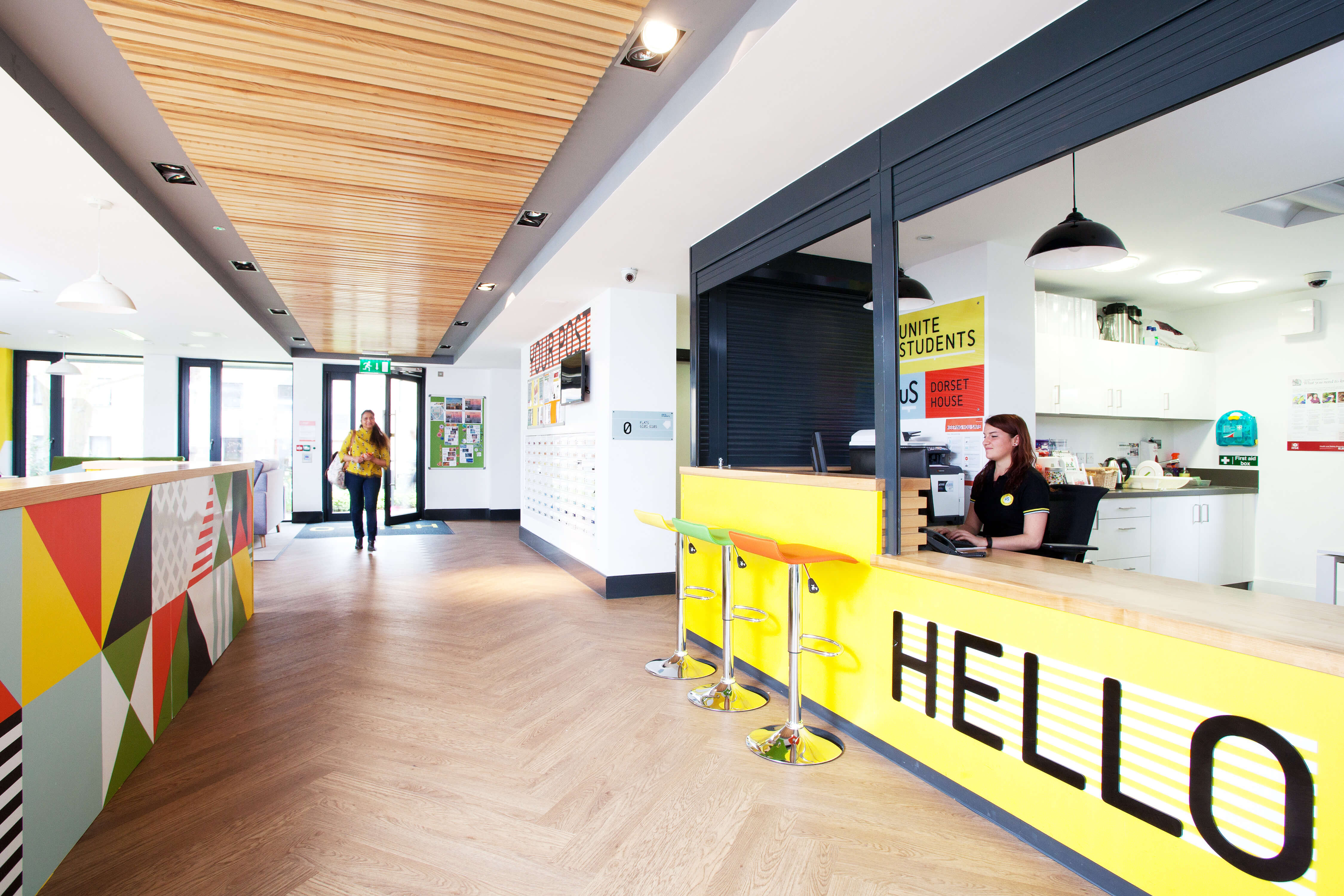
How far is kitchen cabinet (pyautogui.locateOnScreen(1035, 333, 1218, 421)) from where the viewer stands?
15.7 feet

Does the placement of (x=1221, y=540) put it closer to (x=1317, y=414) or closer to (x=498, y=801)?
(x=1317, y=414)

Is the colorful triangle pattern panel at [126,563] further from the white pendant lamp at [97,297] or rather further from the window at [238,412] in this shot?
the window at [238,412]

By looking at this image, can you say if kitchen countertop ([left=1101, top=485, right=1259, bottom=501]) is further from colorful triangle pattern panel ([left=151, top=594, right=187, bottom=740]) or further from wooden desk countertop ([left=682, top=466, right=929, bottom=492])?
colorful triangle pattern panel ([left=151, top=594, right=187, bottom=740])

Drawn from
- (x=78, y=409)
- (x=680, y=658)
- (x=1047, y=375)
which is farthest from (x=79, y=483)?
(x=78, y=409)

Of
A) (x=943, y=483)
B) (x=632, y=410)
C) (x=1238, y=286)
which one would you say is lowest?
(x=943, y=483)

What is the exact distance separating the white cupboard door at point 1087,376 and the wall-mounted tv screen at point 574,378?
374 centimetres

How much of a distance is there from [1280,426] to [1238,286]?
1.22 metres

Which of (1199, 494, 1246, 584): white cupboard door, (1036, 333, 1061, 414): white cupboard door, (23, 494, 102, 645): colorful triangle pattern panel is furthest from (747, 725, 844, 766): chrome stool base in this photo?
(1199, 494, 1246, 584): white cupboard door

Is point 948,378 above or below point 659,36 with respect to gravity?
below

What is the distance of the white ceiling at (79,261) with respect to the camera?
3230 mm

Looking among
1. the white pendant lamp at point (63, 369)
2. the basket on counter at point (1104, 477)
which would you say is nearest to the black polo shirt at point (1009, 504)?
the basket on counter at point (1104, 477)

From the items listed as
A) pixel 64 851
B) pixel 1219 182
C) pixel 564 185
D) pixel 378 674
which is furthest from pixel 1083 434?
pixel 64 851

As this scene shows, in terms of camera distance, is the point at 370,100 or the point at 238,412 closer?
the point at 370,100

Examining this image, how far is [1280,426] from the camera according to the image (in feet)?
17.6
